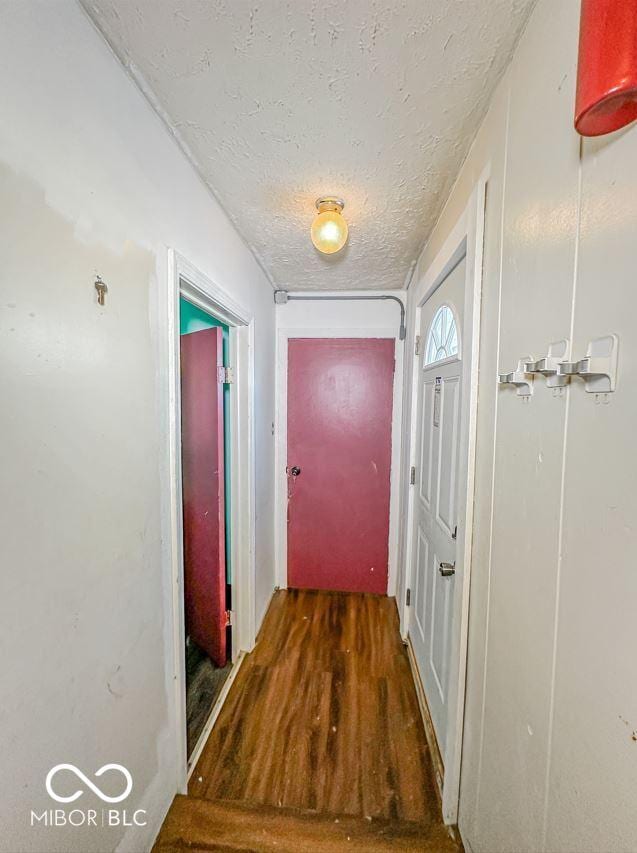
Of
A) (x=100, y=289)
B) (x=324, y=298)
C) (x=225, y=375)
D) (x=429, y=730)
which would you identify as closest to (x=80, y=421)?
(x=100, y=289)

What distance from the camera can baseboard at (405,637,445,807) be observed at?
52.7 inches

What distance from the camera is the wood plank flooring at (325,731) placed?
129cm

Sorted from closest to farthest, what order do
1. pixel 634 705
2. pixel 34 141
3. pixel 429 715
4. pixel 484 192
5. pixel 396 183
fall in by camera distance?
pixel 634 705 → pixel 34 141 → pixel 484 192 → pixel 396 183 → pixel 429 715

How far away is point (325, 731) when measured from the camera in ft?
5.08

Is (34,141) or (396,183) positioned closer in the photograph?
(34,141)

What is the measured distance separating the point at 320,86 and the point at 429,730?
2420 mm

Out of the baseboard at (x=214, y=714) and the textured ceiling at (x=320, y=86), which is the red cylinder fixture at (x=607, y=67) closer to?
the textured ceiling at (x=320, y=86)

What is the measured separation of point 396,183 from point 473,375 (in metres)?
0.85

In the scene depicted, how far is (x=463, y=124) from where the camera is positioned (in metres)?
1.05

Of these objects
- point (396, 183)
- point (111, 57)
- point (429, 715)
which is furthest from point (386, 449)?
point (111, 57)

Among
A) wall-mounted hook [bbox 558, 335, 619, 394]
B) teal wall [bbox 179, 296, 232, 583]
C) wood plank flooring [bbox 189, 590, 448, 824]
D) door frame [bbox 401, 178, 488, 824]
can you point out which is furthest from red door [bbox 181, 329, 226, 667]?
wall-mounted hook [bbox 558, 335, 619, 394]

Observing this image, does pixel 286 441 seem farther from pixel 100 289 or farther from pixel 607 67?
pixel 607 67

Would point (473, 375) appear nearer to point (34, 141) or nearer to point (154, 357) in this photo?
point (154, 357)

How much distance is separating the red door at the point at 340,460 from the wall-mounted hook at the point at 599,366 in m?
2.07
